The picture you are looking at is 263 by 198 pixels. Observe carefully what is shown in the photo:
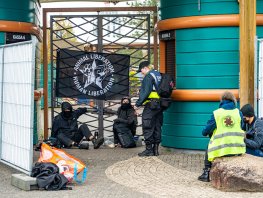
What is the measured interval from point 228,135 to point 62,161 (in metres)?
2.46

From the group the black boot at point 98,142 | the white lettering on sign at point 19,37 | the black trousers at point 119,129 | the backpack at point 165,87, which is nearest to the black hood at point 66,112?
the black boot at point 98,142

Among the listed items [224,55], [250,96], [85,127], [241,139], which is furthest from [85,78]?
[241,139]

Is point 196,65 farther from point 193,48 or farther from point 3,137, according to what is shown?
point 3,137

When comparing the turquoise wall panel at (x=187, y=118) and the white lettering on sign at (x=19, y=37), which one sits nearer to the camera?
the turquoise wall panel at (x=187, y=118)

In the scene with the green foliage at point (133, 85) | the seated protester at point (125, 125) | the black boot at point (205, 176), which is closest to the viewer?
the black boot at point (205, 176)

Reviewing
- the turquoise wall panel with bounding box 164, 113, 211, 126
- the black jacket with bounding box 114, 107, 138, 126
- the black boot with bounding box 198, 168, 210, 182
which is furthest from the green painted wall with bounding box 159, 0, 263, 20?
the black boot with bounding box 198, 168, 210, 182

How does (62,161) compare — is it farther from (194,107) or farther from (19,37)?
(19,37)

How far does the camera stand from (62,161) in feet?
33.2

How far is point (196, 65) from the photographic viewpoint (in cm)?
1350

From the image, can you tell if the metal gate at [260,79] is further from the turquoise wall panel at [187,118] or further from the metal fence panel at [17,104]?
the metal fence panel at [17,104]

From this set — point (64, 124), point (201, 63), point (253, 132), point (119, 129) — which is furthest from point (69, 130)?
point (253, 132)

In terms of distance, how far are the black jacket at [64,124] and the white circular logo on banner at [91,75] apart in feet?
1.90

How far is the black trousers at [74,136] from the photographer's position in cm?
1496

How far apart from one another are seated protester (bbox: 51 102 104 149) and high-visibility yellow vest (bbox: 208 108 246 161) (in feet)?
17.5
